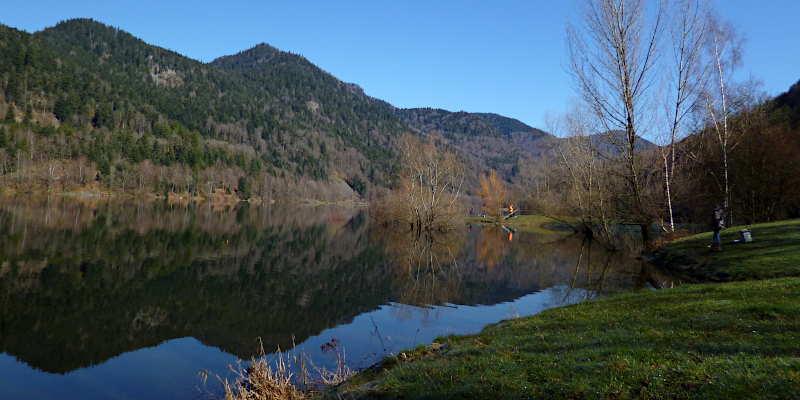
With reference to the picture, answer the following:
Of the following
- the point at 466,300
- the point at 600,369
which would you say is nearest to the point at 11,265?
the point at 466,300

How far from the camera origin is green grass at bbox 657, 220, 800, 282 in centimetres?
1984

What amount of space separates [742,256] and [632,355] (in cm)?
2096

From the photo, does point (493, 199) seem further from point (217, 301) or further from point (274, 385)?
point (274, 385)

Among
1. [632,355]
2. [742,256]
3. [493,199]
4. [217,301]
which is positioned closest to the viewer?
[632,355]

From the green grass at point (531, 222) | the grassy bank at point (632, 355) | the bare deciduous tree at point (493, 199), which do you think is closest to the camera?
the grassy bank at point (632, 355)

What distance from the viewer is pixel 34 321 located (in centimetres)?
1602

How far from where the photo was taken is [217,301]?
21.3 metres

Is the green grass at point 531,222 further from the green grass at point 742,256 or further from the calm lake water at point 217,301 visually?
the green grass at point 742,256

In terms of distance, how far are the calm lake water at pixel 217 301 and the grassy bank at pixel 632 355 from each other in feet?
15.5

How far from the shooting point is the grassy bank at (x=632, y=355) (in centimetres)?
667

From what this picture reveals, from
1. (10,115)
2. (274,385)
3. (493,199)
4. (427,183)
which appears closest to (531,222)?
(493,199)

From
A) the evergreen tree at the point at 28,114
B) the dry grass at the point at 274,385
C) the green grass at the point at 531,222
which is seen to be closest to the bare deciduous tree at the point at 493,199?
the green grass at the point at 531,222

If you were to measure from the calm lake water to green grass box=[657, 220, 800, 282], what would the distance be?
337 cm

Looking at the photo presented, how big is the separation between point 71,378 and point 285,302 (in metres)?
10.4
